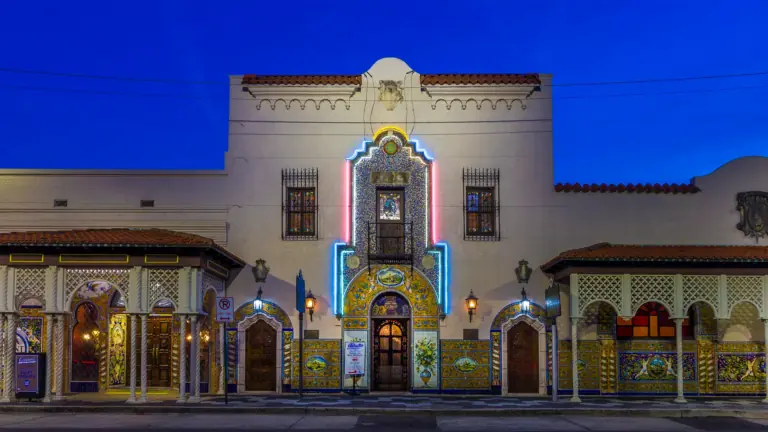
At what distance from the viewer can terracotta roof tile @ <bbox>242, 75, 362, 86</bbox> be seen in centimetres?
2414

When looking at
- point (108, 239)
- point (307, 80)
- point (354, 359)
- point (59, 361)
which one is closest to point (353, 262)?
point (354, 359)

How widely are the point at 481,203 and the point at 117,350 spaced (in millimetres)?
10764

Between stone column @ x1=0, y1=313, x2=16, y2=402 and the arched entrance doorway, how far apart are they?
29.3 feet

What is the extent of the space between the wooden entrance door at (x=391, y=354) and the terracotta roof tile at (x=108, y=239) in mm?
4636

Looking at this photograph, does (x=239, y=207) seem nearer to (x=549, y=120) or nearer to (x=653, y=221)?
(x=549, y=120)

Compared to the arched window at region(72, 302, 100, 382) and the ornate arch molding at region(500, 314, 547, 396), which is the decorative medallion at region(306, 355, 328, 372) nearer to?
the ornate arch molding at region(500, 314, 547, 396)

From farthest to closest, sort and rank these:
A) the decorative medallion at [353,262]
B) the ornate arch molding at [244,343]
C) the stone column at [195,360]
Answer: the decorative medallion at [353,262] → the ornate arch molding at [244,343] → the stone column at [195,360]

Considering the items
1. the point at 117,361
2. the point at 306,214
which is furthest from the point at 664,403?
the point at 117,361

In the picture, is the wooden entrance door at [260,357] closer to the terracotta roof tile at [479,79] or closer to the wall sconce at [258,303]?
the wall sconce at [258,303]

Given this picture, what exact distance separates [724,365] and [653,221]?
418 centimetres

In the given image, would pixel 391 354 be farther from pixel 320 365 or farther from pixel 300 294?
pixel 300 294

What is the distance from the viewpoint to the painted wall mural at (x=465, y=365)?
23406 mm

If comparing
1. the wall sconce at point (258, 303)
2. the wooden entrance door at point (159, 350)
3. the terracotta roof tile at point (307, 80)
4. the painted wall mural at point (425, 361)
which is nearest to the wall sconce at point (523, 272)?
the painted wall mural at point (425, 361)

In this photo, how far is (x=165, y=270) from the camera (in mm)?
20828
